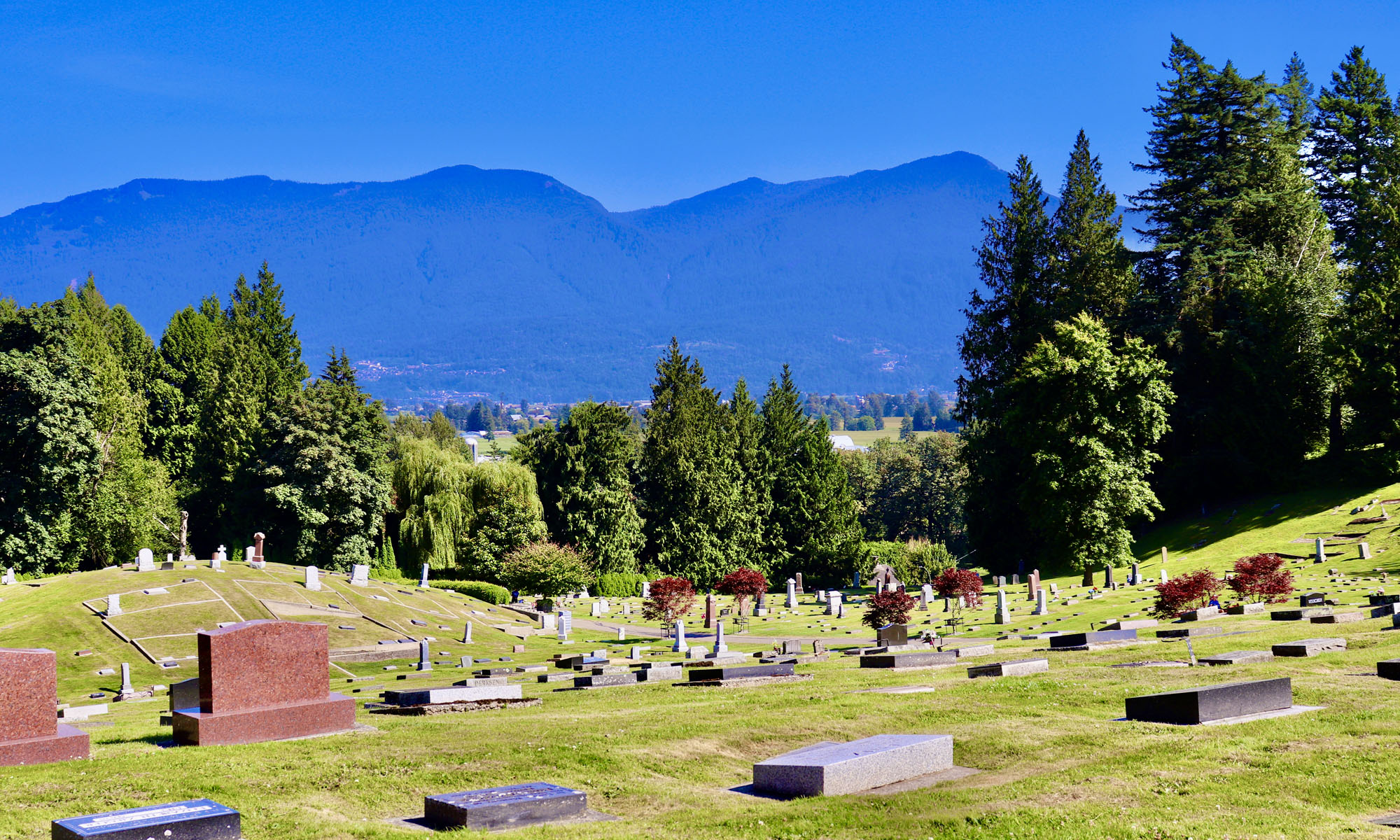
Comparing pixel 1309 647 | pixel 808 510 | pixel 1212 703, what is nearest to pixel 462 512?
pixel 808 510

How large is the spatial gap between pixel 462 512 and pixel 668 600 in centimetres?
2429

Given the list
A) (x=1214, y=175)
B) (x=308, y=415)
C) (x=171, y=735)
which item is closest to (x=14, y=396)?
(x=308, y=415)

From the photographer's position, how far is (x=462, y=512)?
57906mm

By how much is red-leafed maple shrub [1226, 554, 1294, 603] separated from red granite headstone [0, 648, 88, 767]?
26654mm

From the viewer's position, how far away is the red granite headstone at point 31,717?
12.6 m

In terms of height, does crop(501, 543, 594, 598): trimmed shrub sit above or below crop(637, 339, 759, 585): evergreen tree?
below

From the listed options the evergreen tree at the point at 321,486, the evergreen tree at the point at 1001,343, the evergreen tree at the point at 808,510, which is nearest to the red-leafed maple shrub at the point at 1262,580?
the evergreen tree at the point at 1001,343

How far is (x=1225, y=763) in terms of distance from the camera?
418 inches

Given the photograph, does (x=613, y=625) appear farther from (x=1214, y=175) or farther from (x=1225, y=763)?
(x=1214, y=175)

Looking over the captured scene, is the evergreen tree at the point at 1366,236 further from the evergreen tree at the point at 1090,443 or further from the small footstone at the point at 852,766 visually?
the small footstone at the point at 852,766

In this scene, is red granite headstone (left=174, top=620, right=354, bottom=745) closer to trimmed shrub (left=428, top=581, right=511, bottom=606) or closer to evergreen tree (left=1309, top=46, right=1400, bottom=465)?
trimmed shrub (left=428, top=581, right=511, bottom=606)

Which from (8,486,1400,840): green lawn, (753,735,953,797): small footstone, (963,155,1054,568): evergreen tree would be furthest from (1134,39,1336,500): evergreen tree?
(753,735,953,797): small footstone

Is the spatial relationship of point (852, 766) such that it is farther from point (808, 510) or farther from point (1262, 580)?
point (808, 510)

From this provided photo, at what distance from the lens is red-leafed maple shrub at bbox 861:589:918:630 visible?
30562 millimetres
